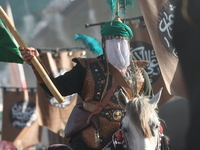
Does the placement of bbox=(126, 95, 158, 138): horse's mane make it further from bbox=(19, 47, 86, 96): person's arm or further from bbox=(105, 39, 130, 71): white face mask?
bbox=(19, 47, 86, 96): person's arm

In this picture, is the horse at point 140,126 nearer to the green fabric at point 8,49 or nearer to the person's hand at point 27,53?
the person's hand at point 27,53

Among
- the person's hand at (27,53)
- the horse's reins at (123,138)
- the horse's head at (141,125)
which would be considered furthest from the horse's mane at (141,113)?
the person's hand at (27,53)

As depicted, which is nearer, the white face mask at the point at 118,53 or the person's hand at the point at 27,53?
the person's hand at the point at 27,53

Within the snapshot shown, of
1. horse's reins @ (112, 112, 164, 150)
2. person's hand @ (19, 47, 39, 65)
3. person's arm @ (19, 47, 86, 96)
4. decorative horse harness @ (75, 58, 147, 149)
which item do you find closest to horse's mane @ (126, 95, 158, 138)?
horse's reins @ (112, 112, 164, 150)

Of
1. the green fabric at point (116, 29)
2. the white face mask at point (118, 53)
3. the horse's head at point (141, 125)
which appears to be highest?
the green fabric at point (116, 29)

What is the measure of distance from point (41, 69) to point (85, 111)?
0.74 m

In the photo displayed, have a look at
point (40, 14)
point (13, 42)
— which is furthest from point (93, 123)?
point (40, 14)

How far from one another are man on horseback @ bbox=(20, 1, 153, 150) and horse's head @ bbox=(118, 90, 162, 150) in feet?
1.30

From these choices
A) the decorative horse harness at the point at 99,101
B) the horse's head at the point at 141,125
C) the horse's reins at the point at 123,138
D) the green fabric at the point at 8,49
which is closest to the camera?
the horse's head at the point at 141,125

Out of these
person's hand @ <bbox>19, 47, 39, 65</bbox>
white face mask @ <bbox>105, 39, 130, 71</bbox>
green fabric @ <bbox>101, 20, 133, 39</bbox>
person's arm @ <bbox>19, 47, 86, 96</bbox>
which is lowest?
person's arm @ <bbox>19, 47, 86, 96</bbox>

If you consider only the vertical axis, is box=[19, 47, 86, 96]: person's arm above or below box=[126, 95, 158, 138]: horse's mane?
above

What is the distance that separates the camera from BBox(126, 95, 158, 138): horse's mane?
3098mm

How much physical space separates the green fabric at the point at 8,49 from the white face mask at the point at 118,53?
791 millimetres

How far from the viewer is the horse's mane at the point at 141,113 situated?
→ 3.10m
